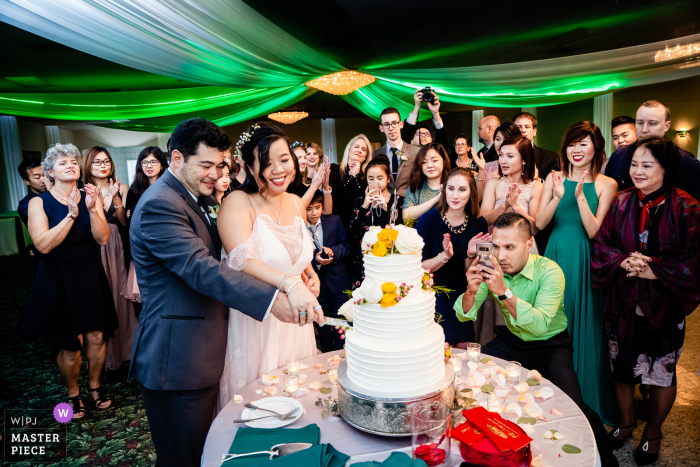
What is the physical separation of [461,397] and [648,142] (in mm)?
1959

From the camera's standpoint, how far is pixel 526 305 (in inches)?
92.4

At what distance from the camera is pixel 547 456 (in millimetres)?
1349

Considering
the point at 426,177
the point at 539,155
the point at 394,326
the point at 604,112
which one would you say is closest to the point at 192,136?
the point at 394,326

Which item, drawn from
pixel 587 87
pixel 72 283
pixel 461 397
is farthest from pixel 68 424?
pixel 587 87

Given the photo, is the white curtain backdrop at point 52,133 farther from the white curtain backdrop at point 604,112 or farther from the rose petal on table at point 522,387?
the rose petal on table at point 522,387

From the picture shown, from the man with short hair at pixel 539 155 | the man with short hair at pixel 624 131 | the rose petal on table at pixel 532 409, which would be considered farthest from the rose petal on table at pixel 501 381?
the man with short hair at pixel 624 131

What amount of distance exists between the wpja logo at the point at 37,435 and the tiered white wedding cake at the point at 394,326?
247cm

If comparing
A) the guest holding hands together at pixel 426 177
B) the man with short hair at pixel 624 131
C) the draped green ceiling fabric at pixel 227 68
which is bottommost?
the guest holding hands together at pixel 426 177

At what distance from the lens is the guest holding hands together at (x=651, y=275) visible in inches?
97.3

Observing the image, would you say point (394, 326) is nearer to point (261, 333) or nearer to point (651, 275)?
point (261, 333)

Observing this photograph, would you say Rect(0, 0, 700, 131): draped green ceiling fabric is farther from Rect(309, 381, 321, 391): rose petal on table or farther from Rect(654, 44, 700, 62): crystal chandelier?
Rect(309, 381, 321, 391): rose petal on table

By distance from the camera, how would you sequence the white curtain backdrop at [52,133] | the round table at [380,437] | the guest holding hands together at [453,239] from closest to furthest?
1. the round table at [380,437]
2. the guest holding hands together at [453,239]
3. the white curtain backdrop at [52,133]

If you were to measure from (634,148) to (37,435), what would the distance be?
429cm

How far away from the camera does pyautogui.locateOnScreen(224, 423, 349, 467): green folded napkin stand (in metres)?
1.26
